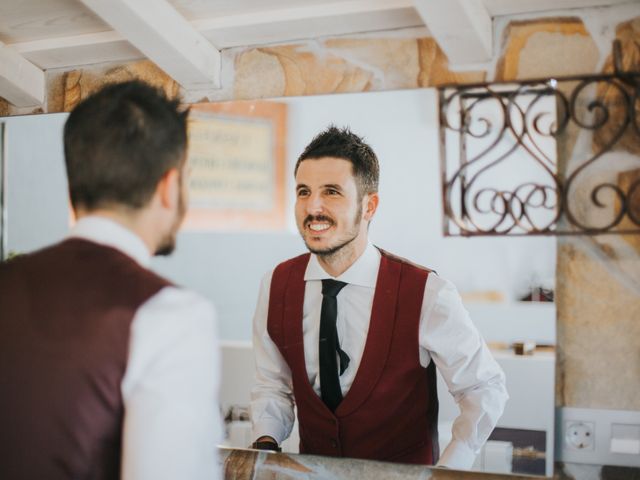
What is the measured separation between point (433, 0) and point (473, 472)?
1.28 meters

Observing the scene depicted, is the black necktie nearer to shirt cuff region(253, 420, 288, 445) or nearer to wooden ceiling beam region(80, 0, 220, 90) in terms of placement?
shirt cuff region(253, 420, 288, 445)

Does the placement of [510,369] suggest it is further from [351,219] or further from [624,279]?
[351,219]

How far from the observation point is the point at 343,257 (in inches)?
80.3

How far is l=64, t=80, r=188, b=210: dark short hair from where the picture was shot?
118 centimetres

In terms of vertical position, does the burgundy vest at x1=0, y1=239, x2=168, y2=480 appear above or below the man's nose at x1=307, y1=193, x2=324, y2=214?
below

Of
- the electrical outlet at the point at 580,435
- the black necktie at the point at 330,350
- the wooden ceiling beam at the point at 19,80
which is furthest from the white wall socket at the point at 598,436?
the wooden ceiling beam at the point at 19,80

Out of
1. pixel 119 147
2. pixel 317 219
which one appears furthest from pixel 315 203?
pixel 119 147

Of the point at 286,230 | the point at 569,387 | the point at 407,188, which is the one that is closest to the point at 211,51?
the point at 286,230

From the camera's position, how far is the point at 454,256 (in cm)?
197

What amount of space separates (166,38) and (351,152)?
628mm

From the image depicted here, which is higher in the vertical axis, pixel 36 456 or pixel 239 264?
pixel 239 264

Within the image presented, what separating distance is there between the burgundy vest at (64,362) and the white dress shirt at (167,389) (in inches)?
1.0

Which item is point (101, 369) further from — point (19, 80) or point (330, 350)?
point (19, 80)

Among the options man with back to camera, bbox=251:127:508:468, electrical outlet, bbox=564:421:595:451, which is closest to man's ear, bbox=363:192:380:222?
man with back to camera, bbox=251:127:508:468
